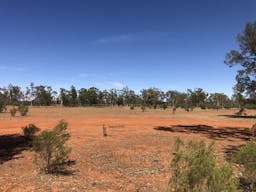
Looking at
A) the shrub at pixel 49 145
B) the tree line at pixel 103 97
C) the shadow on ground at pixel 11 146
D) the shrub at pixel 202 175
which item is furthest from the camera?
the tree line at pixel 103 97

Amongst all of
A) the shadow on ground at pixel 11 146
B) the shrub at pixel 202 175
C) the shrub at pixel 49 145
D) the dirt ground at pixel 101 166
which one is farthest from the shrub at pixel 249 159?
the shadow on ground at pixel 11 146

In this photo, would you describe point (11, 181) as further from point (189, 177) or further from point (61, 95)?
point (61, 95)

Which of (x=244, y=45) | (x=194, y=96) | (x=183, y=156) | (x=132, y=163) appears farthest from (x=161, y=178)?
(x=194, y=96)

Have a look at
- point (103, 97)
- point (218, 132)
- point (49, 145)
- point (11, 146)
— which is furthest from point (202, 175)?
point (103, 97)

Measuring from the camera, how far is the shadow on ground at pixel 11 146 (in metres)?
12.3

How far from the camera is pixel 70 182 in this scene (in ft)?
27.1

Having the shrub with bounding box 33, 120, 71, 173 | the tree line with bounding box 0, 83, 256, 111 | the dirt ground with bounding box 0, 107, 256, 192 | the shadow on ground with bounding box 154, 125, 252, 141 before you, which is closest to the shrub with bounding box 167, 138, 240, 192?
the dirt ground with bounding box 0, 107, 256, 192

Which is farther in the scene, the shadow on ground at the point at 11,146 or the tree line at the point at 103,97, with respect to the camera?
the tree line at the point at 103,97

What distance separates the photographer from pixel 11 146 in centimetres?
1462

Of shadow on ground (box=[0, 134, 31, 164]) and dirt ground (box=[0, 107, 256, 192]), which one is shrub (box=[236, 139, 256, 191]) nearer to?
dirt ground (box=[0, 107, 256, 192])

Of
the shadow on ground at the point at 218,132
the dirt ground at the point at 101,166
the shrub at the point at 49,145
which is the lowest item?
the dirt ground at the point at 101,166

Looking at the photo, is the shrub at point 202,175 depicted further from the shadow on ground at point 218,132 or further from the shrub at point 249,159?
the shadow on ground at point 218,132

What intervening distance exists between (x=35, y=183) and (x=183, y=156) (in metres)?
4.97

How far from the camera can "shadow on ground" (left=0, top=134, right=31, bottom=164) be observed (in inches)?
486
